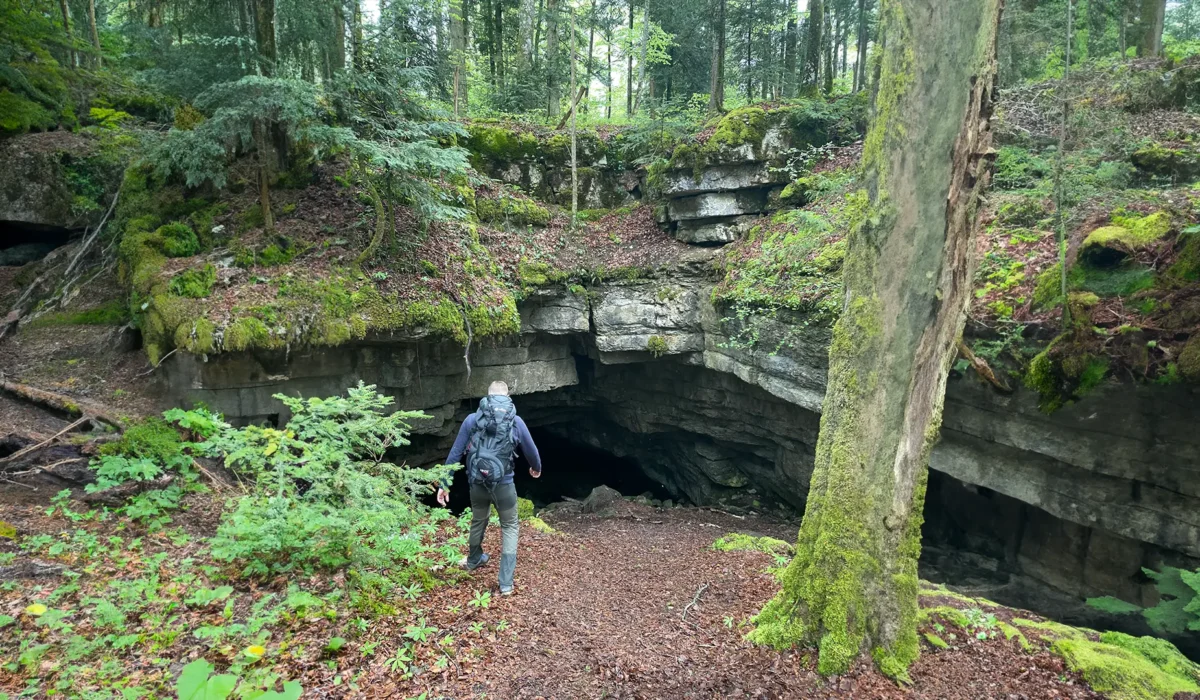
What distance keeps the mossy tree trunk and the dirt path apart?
0.24 m

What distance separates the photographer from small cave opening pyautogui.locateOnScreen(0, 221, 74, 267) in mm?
9586

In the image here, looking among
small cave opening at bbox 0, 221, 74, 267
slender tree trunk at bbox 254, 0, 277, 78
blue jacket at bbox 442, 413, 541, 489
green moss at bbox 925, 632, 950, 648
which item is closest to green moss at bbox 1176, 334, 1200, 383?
green moss at bbox 925, 632, 950, 648

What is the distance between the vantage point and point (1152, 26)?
10.3 metres

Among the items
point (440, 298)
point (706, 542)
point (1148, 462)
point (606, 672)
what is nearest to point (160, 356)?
point (440, 298)

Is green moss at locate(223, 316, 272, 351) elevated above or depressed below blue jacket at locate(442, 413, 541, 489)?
above

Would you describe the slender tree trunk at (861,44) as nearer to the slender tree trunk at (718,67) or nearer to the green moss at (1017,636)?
the slender tree trunk at (718,67)

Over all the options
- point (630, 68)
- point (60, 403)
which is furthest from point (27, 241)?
point (630, 68)

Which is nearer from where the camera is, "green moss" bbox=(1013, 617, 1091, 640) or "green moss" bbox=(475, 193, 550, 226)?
"green moss" bbox=(1013, 617, 1091, 640)

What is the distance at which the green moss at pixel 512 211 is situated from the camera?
11.3 m

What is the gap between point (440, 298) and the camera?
8727mm

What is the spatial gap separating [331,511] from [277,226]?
19.2ft

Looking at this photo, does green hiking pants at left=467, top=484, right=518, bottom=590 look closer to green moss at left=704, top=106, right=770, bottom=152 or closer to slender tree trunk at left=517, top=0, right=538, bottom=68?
green moss at left=704, top=106, right=770, bottom=152

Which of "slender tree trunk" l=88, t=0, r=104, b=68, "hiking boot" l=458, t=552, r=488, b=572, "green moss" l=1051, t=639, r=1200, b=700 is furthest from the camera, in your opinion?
"slender tree trunk" l=88, t=0, r=104, b=68

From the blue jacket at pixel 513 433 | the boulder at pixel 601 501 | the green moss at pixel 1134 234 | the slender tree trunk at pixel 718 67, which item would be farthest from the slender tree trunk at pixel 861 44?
the blue jacket at pixel 513 433
